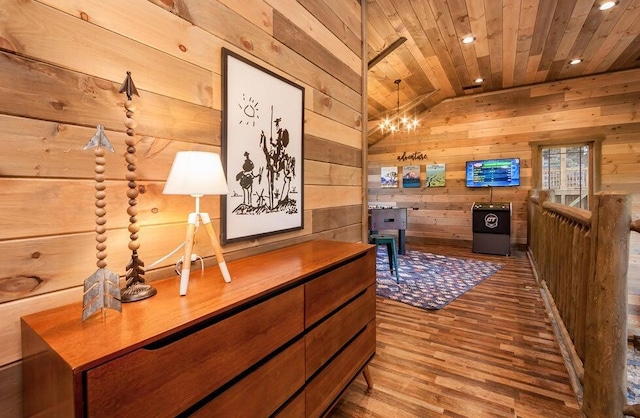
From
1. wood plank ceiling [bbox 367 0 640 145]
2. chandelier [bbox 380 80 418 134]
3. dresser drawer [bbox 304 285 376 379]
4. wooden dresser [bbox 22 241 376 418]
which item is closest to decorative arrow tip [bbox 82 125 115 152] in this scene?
wooden dresser [bbox 22 241 376 418]

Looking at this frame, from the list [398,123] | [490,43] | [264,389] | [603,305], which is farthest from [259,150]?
[398,123]

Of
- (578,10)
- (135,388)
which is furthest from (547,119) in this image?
(135,388)

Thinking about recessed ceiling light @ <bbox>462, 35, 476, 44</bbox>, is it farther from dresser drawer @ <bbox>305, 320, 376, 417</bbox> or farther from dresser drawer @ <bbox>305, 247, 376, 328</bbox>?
dresser drawer @ <bbox>305, 320, 376, 417</bbox>

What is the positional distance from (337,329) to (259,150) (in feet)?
3.19

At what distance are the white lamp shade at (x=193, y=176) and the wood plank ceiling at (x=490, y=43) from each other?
2783mm

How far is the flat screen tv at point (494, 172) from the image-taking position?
18.8 feet

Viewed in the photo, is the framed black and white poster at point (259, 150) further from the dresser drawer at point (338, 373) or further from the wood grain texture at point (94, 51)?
the dresser drawer at point (338, 373)

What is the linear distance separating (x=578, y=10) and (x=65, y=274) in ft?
15.5

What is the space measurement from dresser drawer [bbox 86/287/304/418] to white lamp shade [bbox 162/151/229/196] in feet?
1.34

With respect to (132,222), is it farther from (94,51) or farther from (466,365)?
(466,365)

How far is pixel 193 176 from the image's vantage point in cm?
99

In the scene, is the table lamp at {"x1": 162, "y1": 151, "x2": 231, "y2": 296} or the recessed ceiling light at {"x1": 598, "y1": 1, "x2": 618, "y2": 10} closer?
the table lamp at {"x1": 162, "y1": 151, "x2": 231, "y2": 296}

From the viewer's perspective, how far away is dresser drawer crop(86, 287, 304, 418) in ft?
2.08

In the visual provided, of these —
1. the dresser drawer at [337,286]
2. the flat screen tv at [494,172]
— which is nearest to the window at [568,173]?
the flat screen tv at [494,172]
